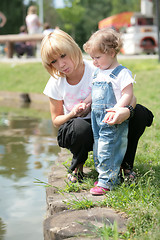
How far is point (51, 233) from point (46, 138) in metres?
3.87

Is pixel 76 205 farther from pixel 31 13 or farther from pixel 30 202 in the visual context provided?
pixel 31 13

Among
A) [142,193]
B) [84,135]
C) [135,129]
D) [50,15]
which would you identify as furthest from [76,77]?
[50,15]

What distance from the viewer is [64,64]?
3309 mm

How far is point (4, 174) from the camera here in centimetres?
444

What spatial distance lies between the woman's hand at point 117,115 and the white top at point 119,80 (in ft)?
0.51

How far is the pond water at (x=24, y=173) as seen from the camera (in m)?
3.21

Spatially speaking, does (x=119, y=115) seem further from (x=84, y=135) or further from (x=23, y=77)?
(x=23, y=77)

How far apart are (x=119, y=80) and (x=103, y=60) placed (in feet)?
0.66

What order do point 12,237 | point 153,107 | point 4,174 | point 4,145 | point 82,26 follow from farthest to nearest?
point 82,26, point 153,107, point 4,145, point 4,174, point 12,237

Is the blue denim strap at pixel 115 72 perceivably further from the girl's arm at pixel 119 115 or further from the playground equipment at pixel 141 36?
the playground equipment at pixel 141 36

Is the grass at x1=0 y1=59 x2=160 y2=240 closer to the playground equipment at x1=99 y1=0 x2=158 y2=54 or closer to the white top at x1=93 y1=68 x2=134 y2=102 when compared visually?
the white top at x1=93 y1=68 x2=134 y2=102

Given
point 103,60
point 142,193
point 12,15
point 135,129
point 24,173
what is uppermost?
point 103,60

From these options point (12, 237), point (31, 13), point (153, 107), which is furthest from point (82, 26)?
point (12, 237)

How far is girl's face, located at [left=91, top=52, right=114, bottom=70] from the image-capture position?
3102 millimetres
